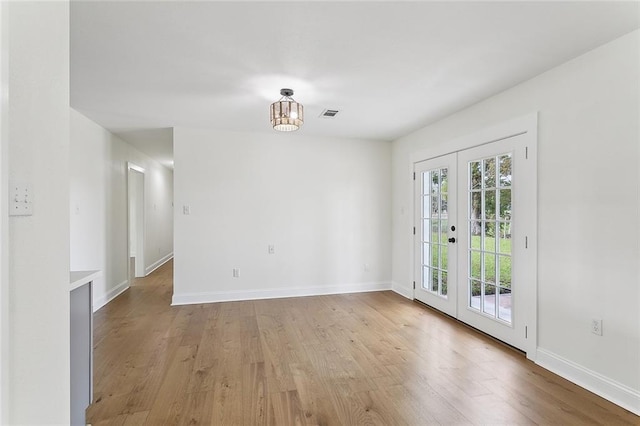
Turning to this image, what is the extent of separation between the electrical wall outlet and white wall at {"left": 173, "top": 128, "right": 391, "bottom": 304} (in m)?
2.97

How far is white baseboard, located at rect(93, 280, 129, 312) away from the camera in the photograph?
Answer: 4007mm

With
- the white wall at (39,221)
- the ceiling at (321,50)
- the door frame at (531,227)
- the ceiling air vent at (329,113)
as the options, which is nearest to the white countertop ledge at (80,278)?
the white wall at (39,221)

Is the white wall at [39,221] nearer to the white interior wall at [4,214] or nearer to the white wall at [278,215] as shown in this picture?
the white interior wall at [4,214]

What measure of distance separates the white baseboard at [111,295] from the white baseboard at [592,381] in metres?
4.89

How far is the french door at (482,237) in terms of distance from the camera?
274 centimetres

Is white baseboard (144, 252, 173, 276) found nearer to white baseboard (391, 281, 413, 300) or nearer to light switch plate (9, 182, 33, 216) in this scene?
white baseboard (391, 281, 413, 300)

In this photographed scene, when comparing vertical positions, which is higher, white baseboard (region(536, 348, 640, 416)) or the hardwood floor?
white baseboard (region(536, 348, 640, 416))

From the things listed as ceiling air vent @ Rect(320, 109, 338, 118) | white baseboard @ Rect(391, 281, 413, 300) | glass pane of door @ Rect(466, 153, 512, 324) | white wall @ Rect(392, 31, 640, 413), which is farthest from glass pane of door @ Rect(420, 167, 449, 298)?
ceiling air vent @ Rect(320, 109, 338, 118)

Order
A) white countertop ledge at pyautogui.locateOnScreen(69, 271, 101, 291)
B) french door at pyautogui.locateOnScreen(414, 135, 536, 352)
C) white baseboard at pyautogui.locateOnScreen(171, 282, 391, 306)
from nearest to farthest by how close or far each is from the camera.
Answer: white countertop ledge at pyautogui.locateOnScreen(69, 271, 101, 291) < french door at pyautogui.locateOnScreen(414, 135, 536, 352) < white baseboard at pyautogui.locateOnScreen(171, 282, 391, 306)

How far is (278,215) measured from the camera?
4598 mm

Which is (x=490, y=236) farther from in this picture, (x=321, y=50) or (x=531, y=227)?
(x=321, y=50)

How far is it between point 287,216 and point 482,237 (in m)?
2.59

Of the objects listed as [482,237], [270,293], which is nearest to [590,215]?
[482,237]

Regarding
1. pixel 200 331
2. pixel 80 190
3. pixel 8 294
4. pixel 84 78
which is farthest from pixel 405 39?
pixel 80 190
